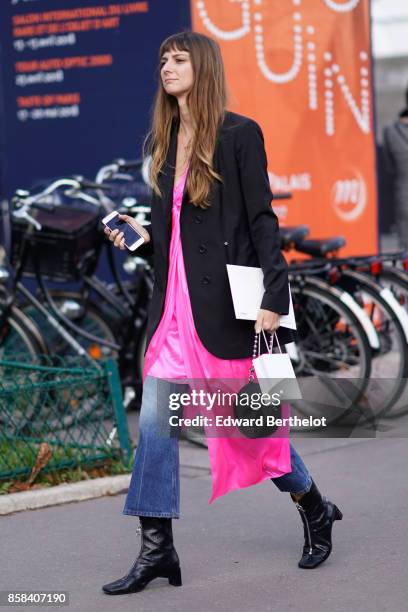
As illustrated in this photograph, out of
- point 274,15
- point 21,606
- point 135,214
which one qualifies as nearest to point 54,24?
point 274,15

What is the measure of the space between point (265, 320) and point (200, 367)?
271 millimetres

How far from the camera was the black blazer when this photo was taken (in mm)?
4371

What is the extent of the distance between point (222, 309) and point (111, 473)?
78.3 inches

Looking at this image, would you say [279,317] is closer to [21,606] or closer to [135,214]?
[21,606]

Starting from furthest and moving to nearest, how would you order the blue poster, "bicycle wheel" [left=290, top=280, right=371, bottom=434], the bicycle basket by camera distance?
1. the blue poster
2. the bicycle basket
3. "bicycle wheel" [left=290, top=280, right=371, bottom=434]

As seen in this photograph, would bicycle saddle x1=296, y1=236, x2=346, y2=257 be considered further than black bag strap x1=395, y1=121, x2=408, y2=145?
No

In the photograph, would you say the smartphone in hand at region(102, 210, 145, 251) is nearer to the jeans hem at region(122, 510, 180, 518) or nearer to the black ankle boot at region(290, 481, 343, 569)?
the jeans hem at region(122, 510, 180, 518)

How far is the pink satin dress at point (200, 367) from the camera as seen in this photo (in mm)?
4406

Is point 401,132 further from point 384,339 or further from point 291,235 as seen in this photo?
point 384,339

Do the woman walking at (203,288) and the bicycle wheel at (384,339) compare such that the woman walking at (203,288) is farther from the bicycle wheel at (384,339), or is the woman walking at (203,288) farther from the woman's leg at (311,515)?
the bicycle wheel at (384,339)

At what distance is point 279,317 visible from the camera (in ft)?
14.4

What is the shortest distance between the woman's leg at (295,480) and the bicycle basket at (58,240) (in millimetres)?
3265

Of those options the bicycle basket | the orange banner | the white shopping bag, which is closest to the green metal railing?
the bicycle basket

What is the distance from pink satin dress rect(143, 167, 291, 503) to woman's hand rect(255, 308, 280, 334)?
14cm
